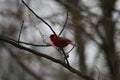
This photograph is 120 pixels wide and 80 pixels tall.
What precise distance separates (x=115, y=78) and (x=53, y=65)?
541cm

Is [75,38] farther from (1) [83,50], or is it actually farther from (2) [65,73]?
(2) [65,73]

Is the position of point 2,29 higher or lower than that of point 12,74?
higher

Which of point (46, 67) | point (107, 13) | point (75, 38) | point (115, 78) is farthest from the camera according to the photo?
point (46, 67)

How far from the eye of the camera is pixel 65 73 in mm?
11352

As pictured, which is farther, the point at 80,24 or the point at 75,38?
the point at 75,38

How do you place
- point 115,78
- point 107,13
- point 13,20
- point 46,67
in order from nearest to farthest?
point 115,78
point 107,13
point 13,20
point 46,67

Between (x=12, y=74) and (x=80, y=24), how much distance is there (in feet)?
13.3

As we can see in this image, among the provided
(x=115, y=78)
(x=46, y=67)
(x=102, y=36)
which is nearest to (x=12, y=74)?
(x=46, y=67)

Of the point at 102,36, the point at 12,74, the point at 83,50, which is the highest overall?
the point at 102,36

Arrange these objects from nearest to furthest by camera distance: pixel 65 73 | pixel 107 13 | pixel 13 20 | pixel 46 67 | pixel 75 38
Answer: pixel 107 13
pixel 75 38
pixel 13 20
pixel 65 73
pixel 46 67

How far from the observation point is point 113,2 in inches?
339

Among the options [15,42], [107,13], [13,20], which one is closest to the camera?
[15,42]

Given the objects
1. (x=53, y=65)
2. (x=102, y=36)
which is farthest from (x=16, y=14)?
(x=53, y=65)

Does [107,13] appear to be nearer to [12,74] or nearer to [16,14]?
[16,14]
